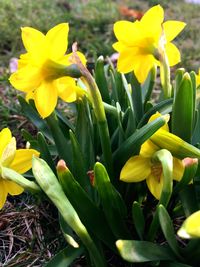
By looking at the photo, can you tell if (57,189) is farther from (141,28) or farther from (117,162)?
(141,28)

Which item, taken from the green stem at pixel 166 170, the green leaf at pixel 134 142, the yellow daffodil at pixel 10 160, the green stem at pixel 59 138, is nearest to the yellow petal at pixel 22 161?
the yellow daffodil at pixel 10 160

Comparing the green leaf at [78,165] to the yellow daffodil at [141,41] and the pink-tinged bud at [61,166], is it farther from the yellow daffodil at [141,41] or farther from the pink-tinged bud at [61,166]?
the yellow daffodil at [141,41]

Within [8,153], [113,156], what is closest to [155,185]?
[113,156]

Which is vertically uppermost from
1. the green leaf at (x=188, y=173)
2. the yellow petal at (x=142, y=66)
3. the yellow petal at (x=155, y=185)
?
the yellow petal at (x=142, y=66)

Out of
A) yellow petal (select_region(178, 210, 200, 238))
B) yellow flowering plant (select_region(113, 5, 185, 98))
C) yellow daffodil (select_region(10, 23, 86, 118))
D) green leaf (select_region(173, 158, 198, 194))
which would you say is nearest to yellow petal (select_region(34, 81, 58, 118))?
yellow daffodil (select_region(10, 23, 86, 118))

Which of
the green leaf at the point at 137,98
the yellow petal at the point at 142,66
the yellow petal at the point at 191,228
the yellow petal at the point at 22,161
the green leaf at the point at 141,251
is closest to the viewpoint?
the yellow petal at the point at 191,228
